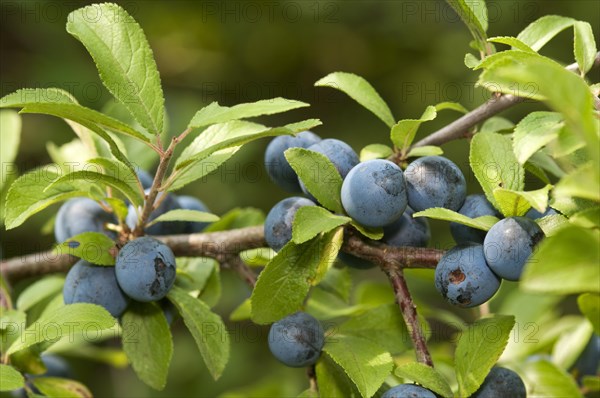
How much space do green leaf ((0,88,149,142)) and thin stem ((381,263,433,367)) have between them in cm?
41

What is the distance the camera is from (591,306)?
3.63ft

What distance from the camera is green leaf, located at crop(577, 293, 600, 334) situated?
3.59ft

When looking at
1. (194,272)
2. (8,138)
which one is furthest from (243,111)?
(8,138)

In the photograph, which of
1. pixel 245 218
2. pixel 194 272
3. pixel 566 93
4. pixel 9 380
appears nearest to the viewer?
pixel 566 93

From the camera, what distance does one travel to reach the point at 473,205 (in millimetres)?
1082

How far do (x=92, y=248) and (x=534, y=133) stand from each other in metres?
0.66

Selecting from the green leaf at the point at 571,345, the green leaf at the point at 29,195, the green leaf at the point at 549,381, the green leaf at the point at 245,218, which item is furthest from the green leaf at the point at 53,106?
the green leaf at the point at 571,345

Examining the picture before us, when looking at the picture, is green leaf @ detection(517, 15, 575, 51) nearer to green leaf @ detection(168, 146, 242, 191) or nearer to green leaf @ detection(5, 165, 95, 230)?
green leaf @ detection(168, 146, 242, 191)

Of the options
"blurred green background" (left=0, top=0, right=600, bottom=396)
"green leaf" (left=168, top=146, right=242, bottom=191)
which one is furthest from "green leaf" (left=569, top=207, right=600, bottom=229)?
"blurred green background" (left=0, top=0, right=600, bottom=396)

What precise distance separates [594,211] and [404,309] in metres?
0.36

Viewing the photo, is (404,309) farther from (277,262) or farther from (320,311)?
(320,311)

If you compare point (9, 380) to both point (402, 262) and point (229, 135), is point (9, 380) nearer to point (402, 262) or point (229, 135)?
point (229, 135)

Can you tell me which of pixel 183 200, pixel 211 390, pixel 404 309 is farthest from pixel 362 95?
pixel 211 390

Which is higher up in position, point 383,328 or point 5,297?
point 383,328
